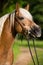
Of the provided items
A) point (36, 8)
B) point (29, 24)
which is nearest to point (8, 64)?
point (29, 24)

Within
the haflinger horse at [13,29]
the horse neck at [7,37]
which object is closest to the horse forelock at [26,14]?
the haflinger horse at [13,29]

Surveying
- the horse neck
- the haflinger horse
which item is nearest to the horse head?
the haflinger horse

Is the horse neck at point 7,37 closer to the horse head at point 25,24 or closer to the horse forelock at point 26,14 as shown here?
the horse head at point 25,24

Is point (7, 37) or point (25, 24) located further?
point (7, 37)

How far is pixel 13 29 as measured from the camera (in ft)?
26.2

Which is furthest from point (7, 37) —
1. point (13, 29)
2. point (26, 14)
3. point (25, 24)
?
point (26, 14)

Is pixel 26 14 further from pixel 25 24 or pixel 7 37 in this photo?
pixel 7 37

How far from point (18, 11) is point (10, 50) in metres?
0.89

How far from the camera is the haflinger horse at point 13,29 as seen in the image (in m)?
7.88

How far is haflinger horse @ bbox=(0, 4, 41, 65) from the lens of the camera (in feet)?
25.8

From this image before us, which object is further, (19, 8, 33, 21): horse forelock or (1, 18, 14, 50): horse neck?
(1, 18, 14, 50): horse neck

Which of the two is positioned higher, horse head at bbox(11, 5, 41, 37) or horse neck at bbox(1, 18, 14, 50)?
horse head at bbox(11, 5, 41, 37)

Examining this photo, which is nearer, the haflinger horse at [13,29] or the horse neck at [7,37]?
the haflinger horse at [13,29]

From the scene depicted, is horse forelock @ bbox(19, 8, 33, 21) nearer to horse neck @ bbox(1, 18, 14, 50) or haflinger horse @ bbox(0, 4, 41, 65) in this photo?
haflinger horse @ bbox(0, 4, 41, 65)
